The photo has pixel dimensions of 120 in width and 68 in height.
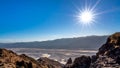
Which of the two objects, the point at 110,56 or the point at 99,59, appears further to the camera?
the point at 99,59

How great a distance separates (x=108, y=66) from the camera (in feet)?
75.5

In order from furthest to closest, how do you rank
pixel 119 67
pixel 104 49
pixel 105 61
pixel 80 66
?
1. pixel 80 66
2. pixel 104 49
3. pixel 105 61
4. pixel 119 67

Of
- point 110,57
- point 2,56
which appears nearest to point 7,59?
point 2,56

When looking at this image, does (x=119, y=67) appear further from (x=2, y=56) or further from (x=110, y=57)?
(x=2, y=56)

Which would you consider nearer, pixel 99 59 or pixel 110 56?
pixel 110 56

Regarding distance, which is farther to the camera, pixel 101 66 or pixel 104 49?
pixel 104 49

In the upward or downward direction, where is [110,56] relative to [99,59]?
upward

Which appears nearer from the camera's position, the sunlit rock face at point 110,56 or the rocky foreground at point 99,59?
the sunlit rock face at point 110,56

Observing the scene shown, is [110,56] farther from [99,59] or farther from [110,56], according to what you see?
[99,59]

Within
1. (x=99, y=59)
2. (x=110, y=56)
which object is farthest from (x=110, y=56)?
(x=99, y=59)

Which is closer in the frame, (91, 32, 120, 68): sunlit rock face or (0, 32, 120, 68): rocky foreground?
(91, 32, 120, 68): sunlit rock face

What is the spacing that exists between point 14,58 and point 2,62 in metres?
2.20

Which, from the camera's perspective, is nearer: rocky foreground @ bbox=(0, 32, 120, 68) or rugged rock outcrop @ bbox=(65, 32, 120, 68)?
rugged rock outcrop @ bbox=(65, 32, 120, 68)

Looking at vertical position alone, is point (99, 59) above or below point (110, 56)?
below
